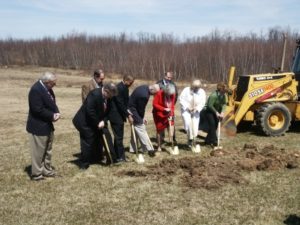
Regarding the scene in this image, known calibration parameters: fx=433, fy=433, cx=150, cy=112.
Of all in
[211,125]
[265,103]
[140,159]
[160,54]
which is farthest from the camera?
[160,54]

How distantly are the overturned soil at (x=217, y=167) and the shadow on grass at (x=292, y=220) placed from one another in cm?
166

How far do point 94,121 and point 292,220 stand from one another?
426 cm

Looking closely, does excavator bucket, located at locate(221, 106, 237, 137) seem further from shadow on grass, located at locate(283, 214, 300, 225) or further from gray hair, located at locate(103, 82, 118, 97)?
shadow on grass, located at locate(283, 214, 300, 225)

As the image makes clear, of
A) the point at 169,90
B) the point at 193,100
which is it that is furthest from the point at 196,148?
the point at 169,90

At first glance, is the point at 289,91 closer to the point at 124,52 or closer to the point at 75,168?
the point at 75,168

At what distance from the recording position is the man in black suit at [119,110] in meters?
9.32

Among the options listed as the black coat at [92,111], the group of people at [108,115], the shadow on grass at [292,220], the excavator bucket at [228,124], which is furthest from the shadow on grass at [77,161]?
the shadow on grass at [292,220]

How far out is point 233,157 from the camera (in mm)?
9672

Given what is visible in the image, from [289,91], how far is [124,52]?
43.7 meters

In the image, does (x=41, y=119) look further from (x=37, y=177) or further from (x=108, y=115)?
(x=108, y=115)

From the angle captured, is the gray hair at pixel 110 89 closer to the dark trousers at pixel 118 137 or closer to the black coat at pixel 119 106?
the black coat at pixel 119 106

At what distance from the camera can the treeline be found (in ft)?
136

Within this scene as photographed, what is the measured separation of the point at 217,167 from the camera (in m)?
8.77

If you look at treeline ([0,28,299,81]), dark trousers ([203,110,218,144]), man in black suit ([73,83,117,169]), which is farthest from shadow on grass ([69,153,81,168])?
treeline ([0,28,299,81])
